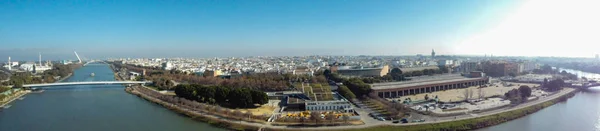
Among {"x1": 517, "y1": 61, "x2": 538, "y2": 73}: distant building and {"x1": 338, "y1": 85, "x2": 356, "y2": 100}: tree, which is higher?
{"x1": 517, "y1": 61, "x2": 538, "y2": 73}: distant building

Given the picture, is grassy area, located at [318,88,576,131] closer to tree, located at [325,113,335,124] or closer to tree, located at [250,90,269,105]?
tree, located at [325,113,335,124]

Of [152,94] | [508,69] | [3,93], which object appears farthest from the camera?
[508,69]

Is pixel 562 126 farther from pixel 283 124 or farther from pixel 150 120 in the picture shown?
pixel 150 120

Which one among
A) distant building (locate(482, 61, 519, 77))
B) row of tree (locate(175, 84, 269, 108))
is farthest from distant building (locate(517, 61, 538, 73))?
row of tree (locate(175, 84, 269, 108))

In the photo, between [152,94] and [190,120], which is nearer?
[190,120]

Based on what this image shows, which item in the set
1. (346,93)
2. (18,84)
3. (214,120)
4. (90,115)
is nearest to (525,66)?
(346,93)

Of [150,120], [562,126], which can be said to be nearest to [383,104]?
[562,126]
